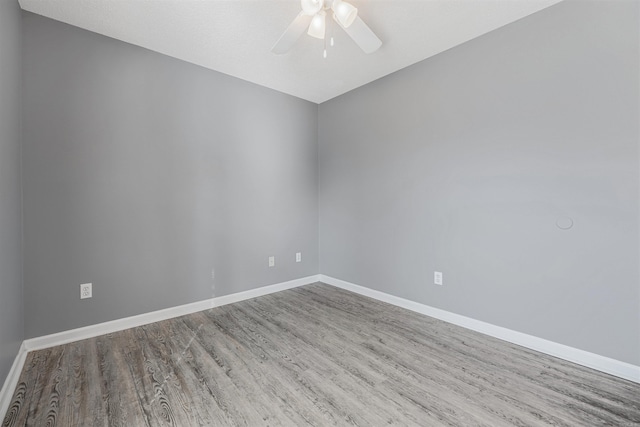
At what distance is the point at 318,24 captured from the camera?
193cm

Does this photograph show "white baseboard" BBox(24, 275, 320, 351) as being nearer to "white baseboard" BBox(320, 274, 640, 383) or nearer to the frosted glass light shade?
"white baseboard" BBox(320, 274, 640, 383)

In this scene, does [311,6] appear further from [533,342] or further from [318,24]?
[533,342]

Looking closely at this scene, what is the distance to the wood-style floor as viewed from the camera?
145 cm

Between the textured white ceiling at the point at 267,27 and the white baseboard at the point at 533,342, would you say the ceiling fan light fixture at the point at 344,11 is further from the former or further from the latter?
the white baseboard at the point at 533,342

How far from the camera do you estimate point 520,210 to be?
2168 mm

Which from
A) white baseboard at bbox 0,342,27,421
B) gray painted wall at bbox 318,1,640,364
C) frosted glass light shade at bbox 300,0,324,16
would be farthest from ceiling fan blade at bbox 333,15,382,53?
white baseboard at bbox 0,342,27,421

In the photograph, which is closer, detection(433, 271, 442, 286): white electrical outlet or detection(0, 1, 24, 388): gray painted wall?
detection(0, 1, 24, 388): gray painted wall

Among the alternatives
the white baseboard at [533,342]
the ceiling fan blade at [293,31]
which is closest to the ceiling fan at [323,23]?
the ceiling fan blade at [293,31]

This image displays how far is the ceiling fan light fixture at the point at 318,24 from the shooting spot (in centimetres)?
189

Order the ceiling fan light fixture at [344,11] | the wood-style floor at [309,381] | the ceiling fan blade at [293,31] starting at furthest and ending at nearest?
→ the ceiling fan blade at [293,31] < the ceiling fan light fixture at [344,11] < the wood-style floor at [309,381]

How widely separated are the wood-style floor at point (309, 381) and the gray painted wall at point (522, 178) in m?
0.39

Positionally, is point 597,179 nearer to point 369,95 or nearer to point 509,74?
point 509,74

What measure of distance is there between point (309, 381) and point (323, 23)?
2.40 meters

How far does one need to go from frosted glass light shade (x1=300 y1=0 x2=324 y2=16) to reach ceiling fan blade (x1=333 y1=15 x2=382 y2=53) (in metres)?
0.21
